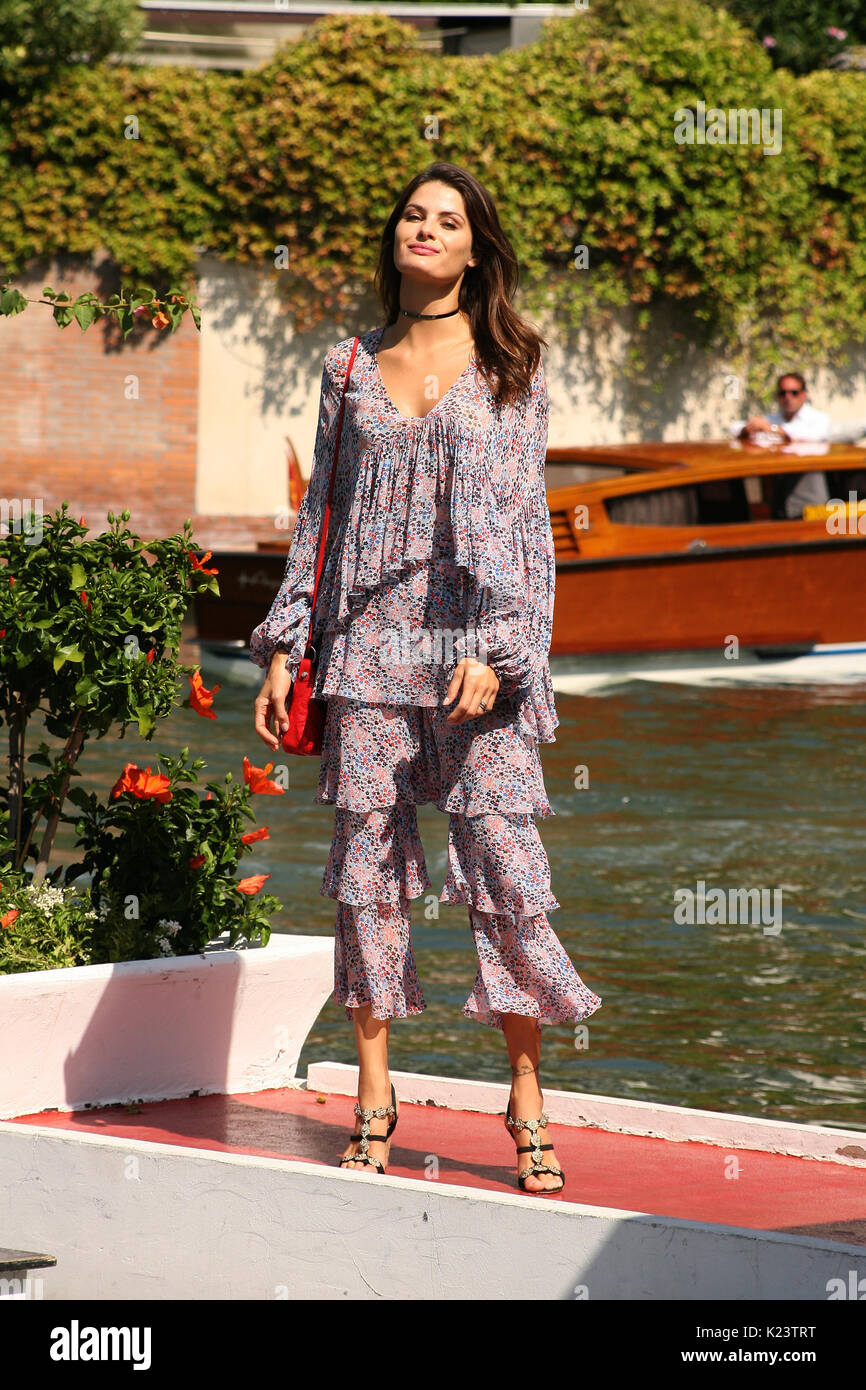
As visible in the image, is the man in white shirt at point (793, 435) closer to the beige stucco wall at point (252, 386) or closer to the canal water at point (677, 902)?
the canal water at point (677, 902)

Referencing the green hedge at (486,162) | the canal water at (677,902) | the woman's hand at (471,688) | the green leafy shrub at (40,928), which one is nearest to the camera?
the woman's hand at (471,688)

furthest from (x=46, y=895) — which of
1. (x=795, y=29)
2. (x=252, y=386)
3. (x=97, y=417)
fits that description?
(x=795, y=29)

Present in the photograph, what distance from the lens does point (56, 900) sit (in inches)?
159

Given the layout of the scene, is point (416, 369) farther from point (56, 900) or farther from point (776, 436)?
point (776, 436)

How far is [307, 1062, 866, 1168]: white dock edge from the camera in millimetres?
3625

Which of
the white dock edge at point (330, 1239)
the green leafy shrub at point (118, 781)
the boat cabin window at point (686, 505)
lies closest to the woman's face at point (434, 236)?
the green leafy shrub at point (118, 781)

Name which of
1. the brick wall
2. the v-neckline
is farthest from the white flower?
the brick wall

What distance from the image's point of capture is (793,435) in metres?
13.4

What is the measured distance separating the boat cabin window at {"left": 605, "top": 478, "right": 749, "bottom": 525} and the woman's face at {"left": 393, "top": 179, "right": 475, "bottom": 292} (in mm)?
9332

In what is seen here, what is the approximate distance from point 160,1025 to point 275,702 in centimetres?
91

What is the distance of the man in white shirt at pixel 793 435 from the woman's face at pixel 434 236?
9.84 metres

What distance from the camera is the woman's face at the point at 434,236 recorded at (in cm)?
336

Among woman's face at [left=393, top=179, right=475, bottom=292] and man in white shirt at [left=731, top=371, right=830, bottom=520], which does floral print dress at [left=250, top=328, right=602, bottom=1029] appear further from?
man in white shirt at [left=731, top=371, right=830, bottom=520]
